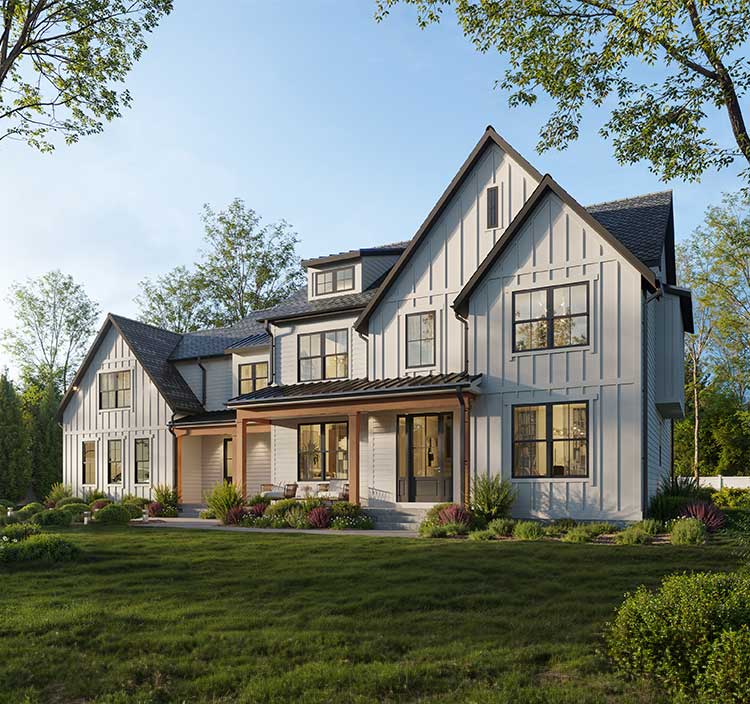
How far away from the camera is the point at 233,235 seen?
4675cm

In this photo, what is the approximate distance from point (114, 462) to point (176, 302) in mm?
20534

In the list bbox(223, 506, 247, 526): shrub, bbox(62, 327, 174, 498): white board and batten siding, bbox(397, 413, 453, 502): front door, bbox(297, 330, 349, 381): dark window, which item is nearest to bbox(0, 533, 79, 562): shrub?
bbox(223, 506, 247, 526): shrub

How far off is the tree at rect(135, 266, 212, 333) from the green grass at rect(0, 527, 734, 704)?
3531cm

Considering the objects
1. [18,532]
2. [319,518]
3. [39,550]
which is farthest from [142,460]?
[39,550]

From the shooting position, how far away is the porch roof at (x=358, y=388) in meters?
18.7

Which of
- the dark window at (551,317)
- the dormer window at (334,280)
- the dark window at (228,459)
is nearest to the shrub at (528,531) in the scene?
the dark window at (551,317)

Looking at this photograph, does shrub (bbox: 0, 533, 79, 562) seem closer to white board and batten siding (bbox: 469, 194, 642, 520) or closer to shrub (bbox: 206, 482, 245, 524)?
shrub (bbox: 206, 482, 245, 524)

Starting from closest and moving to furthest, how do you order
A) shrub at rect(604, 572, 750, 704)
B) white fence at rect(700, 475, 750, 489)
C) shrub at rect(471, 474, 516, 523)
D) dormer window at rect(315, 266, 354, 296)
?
shrub at rect(604, 572, 750, 704), shrub at rect(471, 474, 516, 523), dormer window at rect(315, 266, 354, 296), white fence at rect(700, 475, 750, 489)

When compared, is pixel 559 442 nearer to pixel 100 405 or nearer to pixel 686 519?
pixel 686 519

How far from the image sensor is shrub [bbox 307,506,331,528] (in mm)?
18781

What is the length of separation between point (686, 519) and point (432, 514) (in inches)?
224

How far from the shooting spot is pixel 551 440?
58.9 feet

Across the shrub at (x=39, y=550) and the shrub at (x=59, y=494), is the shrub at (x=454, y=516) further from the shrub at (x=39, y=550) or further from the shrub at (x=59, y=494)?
the shrub at (x=59, y=494)

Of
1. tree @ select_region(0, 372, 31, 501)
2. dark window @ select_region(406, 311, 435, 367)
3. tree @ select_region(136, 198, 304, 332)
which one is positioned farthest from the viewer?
tree @ select_region(136, 198, 304, 332)
